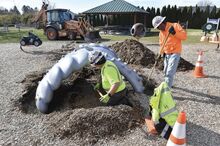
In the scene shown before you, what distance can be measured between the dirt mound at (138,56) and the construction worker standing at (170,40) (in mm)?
2637

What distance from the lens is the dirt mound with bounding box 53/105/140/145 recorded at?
14.5 ft

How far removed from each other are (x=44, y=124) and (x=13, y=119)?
71 centimetres

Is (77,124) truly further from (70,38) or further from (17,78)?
(70,38)

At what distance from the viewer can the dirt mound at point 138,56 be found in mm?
9336

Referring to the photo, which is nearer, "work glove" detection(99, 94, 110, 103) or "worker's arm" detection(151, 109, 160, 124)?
"worker's arm" detection(151, 109, 160, 124)

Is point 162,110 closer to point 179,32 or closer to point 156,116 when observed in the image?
point 156,116

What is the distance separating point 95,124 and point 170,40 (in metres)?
2.88

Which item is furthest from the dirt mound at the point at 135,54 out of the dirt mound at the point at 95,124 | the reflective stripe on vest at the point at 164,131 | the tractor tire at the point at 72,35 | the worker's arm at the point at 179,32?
the tractor tire at the point at 72,35

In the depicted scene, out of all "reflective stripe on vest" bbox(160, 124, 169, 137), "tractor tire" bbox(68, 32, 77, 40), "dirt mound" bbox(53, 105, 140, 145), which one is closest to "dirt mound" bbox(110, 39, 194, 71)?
"dirt mound" bbox(53, 105, 140, 145)

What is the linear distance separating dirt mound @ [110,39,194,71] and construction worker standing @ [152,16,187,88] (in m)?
2.64

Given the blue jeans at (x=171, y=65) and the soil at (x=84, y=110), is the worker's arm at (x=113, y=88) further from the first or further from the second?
the blue jeans at (x=171, y=65)

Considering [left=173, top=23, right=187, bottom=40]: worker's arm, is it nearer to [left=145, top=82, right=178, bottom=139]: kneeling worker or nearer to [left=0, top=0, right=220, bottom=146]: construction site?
[left=0, top=0, right=220, bottom=146]: construction site

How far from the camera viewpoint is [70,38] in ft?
63.2

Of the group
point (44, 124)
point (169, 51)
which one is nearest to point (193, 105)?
point (169, 51)
